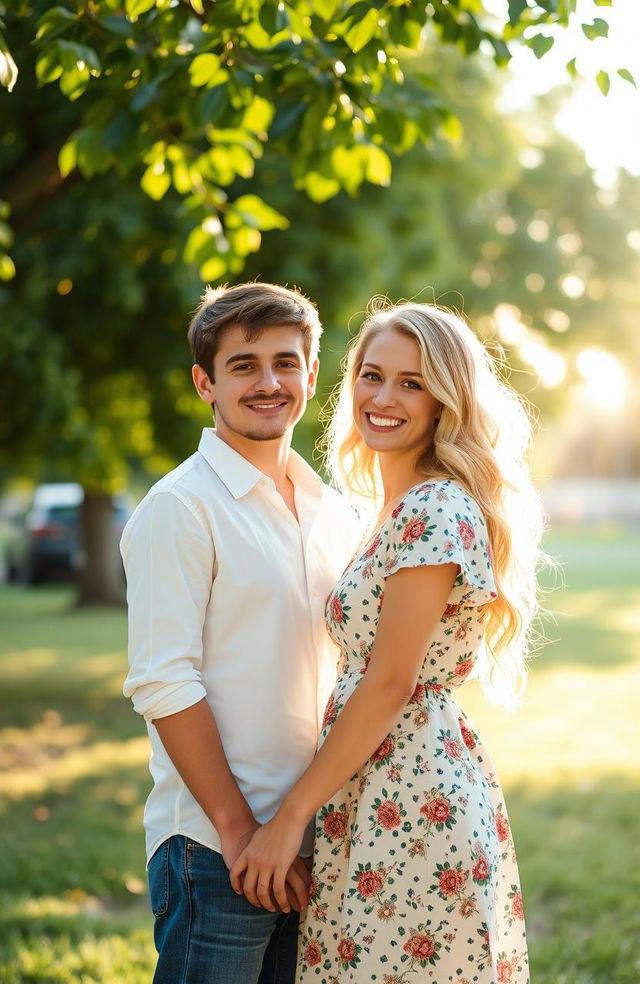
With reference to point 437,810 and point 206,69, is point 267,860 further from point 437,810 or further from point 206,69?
A: point 206,69

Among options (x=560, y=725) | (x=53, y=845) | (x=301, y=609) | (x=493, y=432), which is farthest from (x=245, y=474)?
(x=560, y=725)

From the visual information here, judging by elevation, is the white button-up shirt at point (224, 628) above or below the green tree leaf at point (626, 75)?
below

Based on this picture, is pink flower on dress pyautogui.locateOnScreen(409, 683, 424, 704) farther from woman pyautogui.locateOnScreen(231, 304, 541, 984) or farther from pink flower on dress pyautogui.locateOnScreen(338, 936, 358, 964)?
pink flower on dress pyautogui.locateOnScreen(338, 936, 358, 964)

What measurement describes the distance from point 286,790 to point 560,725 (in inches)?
302

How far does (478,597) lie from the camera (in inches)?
106

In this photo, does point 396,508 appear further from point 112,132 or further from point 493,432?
point 112,132

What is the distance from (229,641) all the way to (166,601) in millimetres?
207

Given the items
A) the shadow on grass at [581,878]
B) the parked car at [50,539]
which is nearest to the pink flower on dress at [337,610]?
the shadow on grass at [581,878]

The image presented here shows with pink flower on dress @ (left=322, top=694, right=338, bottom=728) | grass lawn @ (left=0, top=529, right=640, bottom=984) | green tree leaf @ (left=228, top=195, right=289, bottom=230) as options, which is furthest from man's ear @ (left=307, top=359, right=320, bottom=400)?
grass lawn @ (left=0, top=529, right=640, bottom=984)

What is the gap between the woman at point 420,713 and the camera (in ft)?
8.60

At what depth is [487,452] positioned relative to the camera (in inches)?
115

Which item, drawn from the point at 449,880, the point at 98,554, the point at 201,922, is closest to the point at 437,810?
the point at 449,880

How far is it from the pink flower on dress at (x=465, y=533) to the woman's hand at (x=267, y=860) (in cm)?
77

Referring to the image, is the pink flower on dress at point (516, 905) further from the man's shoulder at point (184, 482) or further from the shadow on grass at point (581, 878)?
the shadow on grass at point (581, 878)
